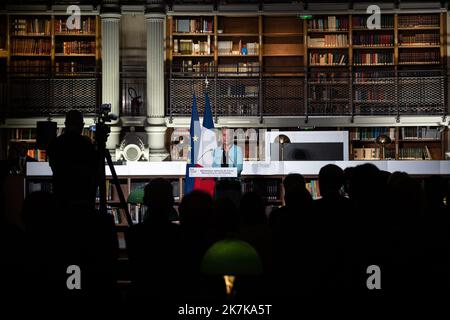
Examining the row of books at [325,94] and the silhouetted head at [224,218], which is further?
the row of books at [325,94]

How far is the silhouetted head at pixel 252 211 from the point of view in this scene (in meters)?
4.67

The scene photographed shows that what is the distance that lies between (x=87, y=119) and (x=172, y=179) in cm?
314

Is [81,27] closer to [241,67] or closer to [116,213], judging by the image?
[241,67]

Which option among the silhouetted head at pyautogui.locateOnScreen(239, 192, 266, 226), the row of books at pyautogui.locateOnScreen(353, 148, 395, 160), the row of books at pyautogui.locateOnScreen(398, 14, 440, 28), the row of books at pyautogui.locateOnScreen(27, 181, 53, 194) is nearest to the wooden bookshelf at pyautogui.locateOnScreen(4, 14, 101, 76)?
the row of books at pyautogui.locateOnScreen(27, 181, 53, 194)

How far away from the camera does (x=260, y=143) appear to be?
14.9 m

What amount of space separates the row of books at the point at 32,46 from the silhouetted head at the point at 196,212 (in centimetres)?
1111

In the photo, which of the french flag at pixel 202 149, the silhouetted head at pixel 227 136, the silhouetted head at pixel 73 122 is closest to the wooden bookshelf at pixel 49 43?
the silhouetted head at pixel 227 136

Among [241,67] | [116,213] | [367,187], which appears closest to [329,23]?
[241,67]

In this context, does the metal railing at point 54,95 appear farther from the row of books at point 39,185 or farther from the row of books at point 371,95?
the row of books at point 371,95

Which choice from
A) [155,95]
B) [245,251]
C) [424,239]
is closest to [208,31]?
[155,95]

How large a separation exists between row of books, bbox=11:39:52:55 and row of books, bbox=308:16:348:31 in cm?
432

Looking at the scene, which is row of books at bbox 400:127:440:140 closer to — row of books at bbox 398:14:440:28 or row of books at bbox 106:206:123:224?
row of books at bbox 398:14:440:28

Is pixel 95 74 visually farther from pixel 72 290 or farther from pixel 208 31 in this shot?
pixel 72 290

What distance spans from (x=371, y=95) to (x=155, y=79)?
11.7 feet
